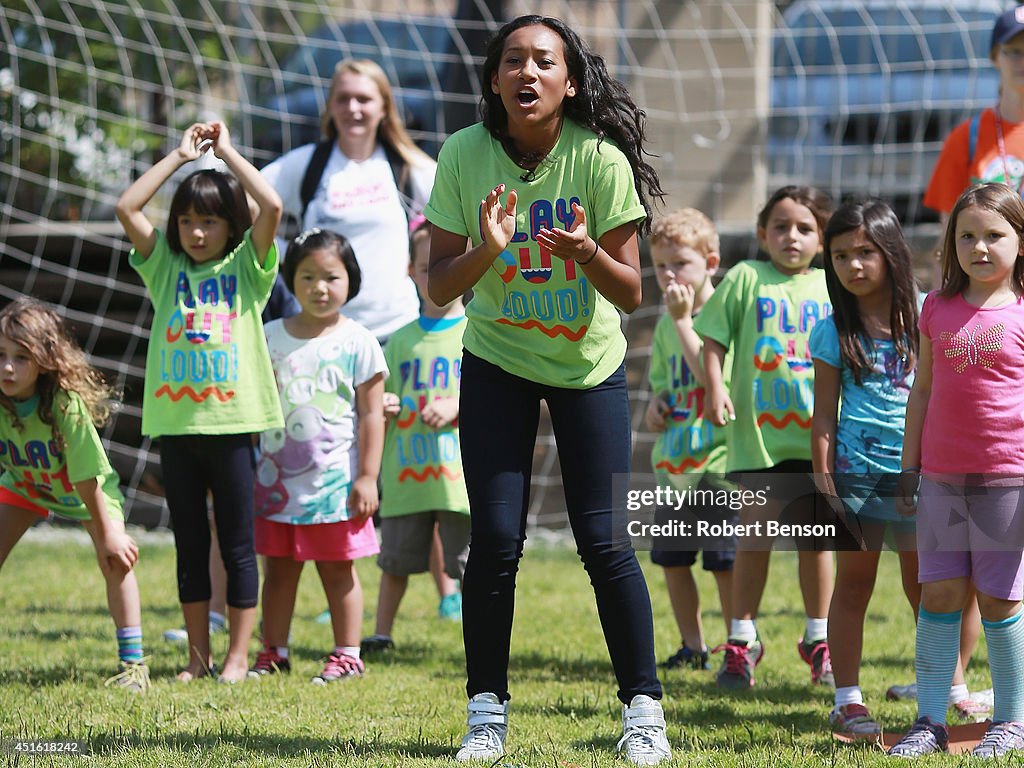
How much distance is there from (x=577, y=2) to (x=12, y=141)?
11.3 ft

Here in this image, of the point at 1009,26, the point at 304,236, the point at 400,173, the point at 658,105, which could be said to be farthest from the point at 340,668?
the point at 658,105

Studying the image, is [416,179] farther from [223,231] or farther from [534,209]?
[534,209]

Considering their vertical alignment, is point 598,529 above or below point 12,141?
below

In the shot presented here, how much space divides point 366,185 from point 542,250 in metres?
2.03

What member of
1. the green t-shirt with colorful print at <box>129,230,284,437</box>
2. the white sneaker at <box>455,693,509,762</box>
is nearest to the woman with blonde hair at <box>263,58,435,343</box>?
the green t-shirt with colorful print at <box>129,230,284,437</box>

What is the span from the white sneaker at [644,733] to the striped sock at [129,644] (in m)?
1.66

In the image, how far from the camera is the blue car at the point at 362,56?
25.0 feet

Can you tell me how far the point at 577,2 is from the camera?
816cm

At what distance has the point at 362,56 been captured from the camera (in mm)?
8703

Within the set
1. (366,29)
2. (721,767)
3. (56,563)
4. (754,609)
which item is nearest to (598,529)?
(721,767)

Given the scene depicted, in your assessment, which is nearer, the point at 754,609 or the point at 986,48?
the point at 754,609

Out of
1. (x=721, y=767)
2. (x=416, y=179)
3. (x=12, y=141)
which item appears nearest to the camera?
(x=721, y=767)

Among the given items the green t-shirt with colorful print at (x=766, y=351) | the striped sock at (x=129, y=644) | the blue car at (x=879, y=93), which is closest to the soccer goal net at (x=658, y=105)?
the blue car at (x=879, y=93)

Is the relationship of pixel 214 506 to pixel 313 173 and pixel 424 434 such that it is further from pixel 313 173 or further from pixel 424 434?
pixel 313 173
